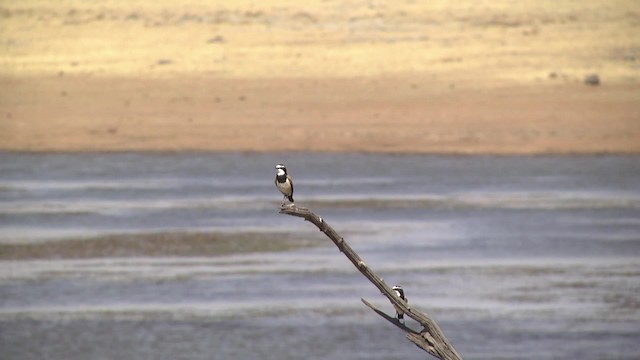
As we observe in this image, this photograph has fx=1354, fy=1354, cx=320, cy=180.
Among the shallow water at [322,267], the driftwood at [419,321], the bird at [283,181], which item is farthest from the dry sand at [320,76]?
the driftwood at [419,321]

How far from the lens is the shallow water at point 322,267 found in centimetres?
1188

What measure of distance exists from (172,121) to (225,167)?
158 inches

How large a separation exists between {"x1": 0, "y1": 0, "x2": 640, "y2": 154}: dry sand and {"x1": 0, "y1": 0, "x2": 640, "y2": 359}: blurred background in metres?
0.07

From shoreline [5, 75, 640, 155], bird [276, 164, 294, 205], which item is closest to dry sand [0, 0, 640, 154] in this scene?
shoreline [5, 75, 640, 155]

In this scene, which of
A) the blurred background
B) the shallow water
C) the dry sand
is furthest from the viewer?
the dry sand

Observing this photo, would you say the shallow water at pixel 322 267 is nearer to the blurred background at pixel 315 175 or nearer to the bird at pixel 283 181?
the blurred background at pixel 315 175

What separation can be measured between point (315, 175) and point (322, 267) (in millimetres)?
9489

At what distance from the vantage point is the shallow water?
39.0ft

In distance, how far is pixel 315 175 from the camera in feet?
80.3

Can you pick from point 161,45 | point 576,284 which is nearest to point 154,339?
point 576,284

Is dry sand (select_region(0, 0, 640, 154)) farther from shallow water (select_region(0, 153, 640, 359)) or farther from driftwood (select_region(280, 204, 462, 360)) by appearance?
driftwood (select_region(280, 204, 462, 360))

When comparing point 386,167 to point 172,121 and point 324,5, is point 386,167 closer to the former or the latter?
point 172,121

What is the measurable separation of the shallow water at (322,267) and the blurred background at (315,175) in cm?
5

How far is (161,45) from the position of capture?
3306 centimetres
